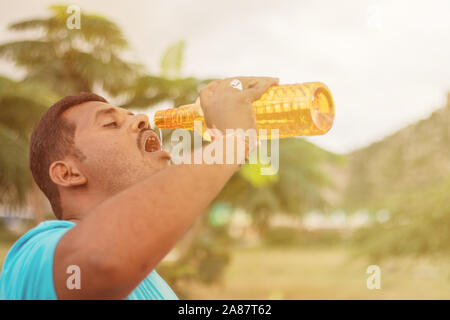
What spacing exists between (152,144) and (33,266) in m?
0.37

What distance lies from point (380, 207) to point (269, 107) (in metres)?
8.96

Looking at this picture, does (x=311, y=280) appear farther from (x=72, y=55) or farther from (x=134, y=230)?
(x=134, y=230)

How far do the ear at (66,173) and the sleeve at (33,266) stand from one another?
0.09 metres

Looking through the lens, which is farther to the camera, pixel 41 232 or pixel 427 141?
pixel 427 141

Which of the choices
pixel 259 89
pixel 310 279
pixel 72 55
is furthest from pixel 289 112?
pixel 310 279

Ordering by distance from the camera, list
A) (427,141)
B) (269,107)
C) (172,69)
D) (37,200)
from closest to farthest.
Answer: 1. (269,107)
2. (37,200)
3. (172,69)
4. (427,141)

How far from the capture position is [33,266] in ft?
2.24

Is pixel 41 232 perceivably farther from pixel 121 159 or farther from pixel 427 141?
pixel 427 141

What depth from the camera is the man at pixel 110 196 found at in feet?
1.97

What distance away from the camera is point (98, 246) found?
1.94 ft

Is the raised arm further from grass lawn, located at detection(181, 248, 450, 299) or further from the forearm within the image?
grass lawn, located at detection(181, 248, 450, 299)

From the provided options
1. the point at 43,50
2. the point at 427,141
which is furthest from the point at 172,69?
the point at 427,141

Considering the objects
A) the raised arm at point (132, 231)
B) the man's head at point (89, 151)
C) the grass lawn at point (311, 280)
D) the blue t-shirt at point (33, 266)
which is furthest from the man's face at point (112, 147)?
the grass lawn at point (311, 280)

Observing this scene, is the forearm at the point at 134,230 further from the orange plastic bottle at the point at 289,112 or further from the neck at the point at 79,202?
the orange plastic bottle at the point at 289,112
